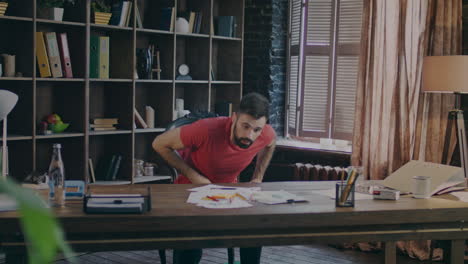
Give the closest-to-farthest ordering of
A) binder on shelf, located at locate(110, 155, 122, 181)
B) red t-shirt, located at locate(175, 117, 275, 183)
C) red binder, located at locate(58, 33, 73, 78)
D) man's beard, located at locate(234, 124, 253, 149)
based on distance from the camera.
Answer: man's beard, located at locate(234, 124, 253, 149) < red t-shirt, located at locate(175, 117, 275, 183) < red binder, located at locate(58, 33, 73, 78) < binder on shelf, located at locate(110, 155, 122, 181)

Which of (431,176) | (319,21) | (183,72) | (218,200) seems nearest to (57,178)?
(218,200)

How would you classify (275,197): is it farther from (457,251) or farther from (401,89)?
(401,89)

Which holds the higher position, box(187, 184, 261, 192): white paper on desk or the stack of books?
the stack of books

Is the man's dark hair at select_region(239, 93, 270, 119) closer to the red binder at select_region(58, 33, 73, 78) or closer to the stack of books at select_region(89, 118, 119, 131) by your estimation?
the red binder at select_region(58, 33, 73, 78)

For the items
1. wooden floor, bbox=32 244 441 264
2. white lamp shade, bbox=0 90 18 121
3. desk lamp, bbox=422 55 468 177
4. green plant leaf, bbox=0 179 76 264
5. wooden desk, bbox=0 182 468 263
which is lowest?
wooden floor, bbox=32 244 441 264

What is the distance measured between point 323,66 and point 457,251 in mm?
3153

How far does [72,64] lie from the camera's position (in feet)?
15.2

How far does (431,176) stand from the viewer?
296cm

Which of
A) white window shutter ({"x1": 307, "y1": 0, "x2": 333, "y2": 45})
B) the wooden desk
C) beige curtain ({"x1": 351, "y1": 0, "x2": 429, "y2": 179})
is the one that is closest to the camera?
the wooden desk

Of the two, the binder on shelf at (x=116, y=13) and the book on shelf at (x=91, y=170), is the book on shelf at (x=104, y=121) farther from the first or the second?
the binder on shelf at (x=116, y=13)

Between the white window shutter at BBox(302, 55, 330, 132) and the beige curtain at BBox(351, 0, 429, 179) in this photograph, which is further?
the white window shutter at BBox(302, 55, 330, 132)

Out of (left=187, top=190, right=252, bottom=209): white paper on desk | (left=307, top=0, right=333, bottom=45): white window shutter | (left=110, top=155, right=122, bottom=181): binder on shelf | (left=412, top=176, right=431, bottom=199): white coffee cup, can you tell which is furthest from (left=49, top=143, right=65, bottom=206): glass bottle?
(left=307, top=0, right=333, bottom=45): white window shutter

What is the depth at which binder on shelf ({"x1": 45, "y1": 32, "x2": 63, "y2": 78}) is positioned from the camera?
4.38 metres

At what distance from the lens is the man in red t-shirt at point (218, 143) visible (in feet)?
10.4
